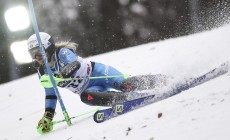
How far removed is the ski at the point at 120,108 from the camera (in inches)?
175

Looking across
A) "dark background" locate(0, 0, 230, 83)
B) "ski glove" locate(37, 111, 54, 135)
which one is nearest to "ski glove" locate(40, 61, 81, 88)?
"ski glove" locate(37, 111, 54, 135)

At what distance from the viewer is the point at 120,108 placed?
14.8ft

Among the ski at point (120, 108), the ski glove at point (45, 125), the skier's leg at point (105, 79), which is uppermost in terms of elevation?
the skier's leg at point (105, 79)

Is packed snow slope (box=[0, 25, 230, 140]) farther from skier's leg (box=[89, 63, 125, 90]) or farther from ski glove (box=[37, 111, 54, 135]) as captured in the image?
skier's leg (box=[89, 63, 125, 90])

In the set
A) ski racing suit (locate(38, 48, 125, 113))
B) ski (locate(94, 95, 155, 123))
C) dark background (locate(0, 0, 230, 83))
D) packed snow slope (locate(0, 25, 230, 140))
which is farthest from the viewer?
dark background (locate(0, 0, 230, 83))

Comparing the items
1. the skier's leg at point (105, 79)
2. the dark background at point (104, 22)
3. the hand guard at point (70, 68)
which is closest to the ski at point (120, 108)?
the hand guard at point (70, 68)

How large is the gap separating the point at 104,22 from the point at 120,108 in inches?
414

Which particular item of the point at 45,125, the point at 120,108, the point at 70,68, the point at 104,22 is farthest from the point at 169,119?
the point at 104,22

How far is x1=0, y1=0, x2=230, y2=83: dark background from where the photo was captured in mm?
14273

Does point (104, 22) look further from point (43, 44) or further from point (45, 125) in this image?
point (45, 125)

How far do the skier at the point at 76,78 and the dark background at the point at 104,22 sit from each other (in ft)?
29.1

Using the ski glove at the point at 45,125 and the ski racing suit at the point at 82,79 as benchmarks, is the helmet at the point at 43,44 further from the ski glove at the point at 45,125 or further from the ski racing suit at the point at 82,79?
Answer: the ski glove at the point at 45,125

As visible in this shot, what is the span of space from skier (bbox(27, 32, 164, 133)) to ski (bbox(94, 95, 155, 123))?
236 mm

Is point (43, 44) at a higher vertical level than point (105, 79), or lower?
higher
